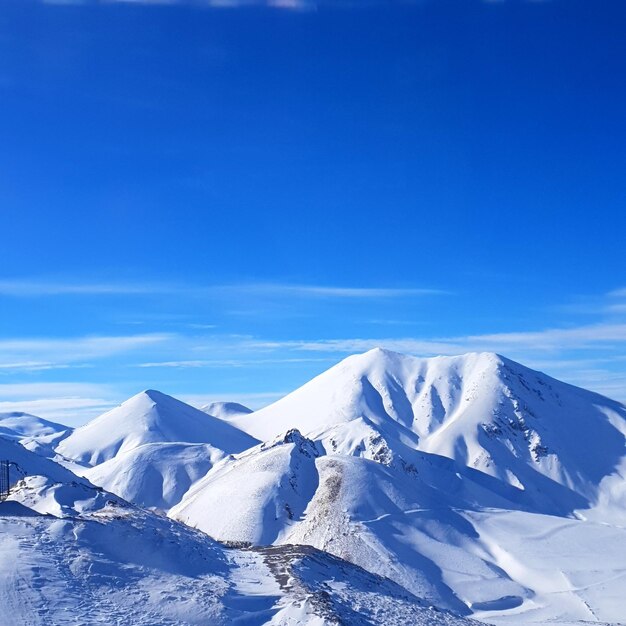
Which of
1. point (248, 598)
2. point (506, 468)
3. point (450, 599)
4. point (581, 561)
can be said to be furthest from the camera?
point (506, 468)

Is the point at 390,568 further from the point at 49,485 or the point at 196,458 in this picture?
the point at 196,458

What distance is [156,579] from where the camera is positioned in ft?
104

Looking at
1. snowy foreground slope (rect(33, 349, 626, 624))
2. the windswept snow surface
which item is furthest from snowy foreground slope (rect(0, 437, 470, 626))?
the windswept snow surface

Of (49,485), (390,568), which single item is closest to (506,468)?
(390,568)

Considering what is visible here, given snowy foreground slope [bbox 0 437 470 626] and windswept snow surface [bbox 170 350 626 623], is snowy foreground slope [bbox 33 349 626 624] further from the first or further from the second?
snowy foreground slope [bbox 0 437 470 626]

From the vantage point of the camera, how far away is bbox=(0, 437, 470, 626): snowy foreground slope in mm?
28016

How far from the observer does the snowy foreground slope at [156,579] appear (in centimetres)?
2802

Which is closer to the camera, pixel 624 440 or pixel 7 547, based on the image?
pixel 7 547

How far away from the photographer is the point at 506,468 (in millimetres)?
177250

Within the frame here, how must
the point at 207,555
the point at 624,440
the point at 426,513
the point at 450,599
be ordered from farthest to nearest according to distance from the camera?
the point at 624,440 → the point at 426,513 → the point at 450,599 → the point at 207,555

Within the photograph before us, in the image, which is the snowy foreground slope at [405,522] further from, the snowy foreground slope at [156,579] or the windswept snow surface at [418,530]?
the snowy foreground slope at [156,579]

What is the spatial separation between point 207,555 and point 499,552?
201 ft

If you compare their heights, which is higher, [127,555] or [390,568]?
[127,555]

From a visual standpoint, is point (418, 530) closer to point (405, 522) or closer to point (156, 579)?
point (405, 522)
